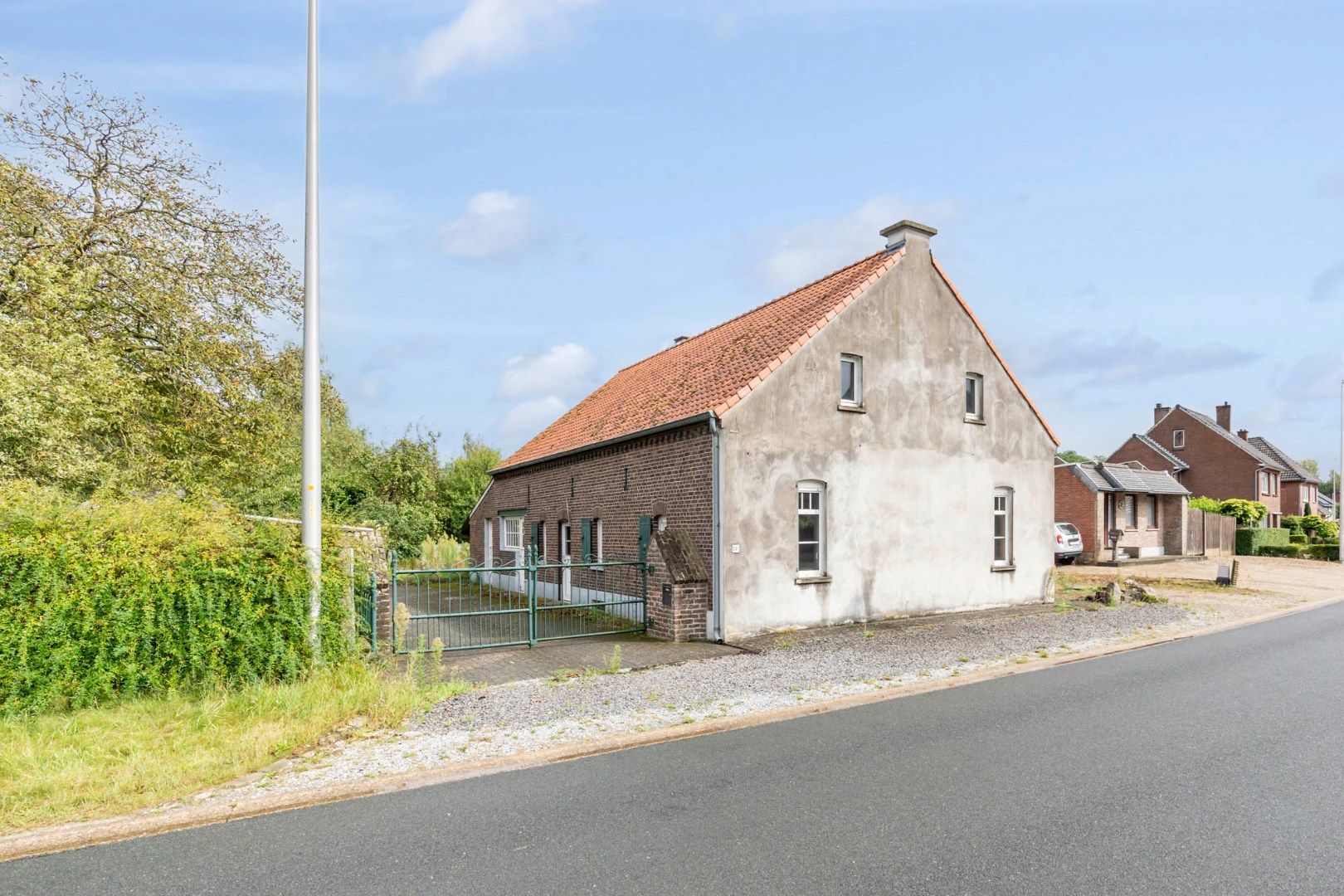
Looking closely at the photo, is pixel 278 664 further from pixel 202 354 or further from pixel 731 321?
pixel 731 321

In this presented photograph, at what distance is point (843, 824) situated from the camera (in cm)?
522

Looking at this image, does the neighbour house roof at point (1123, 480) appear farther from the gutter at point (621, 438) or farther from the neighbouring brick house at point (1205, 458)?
the gutter at point (621, 438)

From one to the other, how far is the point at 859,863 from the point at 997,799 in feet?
5.23

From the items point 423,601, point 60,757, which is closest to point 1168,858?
point 60,757

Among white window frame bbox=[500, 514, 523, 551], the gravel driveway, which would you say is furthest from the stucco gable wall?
white window frame bbox=[500, 514, 523, 551]

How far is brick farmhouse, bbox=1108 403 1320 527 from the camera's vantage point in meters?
49.8

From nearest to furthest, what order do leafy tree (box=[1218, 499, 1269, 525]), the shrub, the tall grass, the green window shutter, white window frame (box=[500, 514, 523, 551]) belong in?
1. the green window shutter
2. white window frame (box=[500, 514, 523, 551])
3. the tall grass
4. the shrub
5. leafy tree (box=[1218, 499, 1269, 525])

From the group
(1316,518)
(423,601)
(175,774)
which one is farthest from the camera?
(1316,518)

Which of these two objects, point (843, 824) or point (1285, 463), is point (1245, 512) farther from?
point (843, 824)

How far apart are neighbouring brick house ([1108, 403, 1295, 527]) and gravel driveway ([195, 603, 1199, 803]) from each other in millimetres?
42777

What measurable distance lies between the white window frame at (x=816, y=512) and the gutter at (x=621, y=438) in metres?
2.40

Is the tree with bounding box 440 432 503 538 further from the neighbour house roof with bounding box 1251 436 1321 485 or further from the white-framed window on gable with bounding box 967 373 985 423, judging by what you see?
the neighbour house roof with bounding box 1251 436 1321 485

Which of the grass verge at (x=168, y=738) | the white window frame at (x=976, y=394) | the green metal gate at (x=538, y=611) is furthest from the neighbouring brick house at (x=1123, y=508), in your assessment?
the grass verge at (x=168, y=738)

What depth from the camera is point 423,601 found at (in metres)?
21.7
